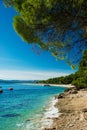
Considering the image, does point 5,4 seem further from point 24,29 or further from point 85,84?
point 85,84

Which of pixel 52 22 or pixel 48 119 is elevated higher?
pixel 52 22

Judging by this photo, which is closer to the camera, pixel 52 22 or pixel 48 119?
pixel 52 22

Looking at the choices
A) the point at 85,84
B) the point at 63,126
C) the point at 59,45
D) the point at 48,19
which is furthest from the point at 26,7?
the point at 85,84

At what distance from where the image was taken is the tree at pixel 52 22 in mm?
9883

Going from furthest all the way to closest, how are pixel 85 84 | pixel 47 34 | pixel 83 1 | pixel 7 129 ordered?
pixel 85 84, pixel 7 129, pixel 47 34, pixel 83 1

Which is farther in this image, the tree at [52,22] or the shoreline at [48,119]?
the shoreline at [48,119]

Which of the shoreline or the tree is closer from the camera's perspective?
the tree

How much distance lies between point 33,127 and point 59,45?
7350 mm

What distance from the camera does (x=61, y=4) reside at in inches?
389

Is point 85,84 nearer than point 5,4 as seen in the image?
No

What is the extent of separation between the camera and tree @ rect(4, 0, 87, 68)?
988 centimetres

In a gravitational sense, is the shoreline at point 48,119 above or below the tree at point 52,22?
below

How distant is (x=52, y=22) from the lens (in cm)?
1041

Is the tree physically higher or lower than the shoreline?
higher
